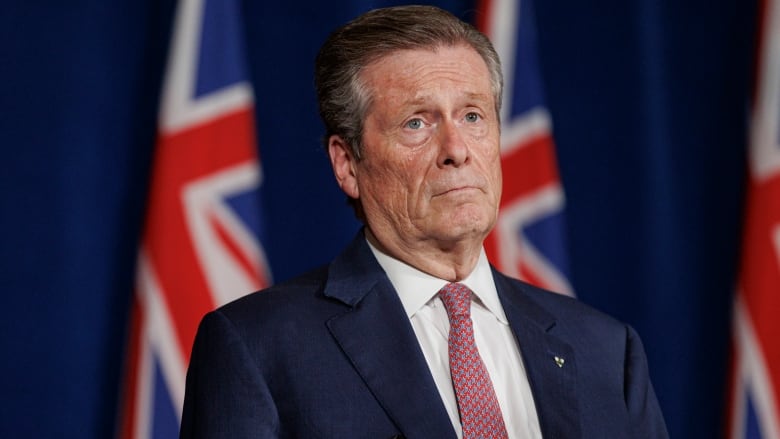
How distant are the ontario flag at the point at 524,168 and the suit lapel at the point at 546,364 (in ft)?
3.29

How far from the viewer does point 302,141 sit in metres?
2.95

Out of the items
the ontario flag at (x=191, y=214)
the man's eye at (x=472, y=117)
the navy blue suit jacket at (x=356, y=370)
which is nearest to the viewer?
the navy blue suit jacket at (x=356, y=370)

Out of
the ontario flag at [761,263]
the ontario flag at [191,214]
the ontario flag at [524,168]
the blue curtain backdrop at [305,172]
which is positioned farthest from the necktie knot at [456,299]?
the ontario flag at [761,263]

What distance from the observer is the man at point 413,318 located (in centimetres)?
148

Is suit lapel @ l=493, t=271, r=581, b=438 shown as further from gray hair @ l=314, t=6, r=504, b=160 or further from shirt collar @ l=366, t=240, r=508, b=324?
gray hair @ l=314, t=6, r=504, b=160

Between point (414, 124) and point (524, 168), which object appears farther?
point (524, 168)

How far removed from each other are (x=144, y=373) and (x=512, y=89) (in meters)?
1.16

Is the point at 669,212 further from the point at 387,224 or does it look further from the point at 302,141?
the point at 387,224

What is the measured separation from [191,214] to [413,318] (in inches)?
44.2

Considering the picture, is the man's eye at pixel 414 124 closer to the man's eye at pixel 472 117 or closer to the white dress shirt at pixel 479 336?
the man's eye at pixel 472 117

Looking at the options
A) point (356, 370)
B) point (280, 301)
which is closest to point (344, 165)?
point (280, 301)

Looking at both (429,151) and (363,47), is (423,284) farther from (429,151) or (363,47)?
(363,47)

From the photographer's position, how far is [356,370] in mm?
1523

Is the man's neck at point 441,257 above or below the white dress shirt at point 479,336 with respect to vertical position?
above
